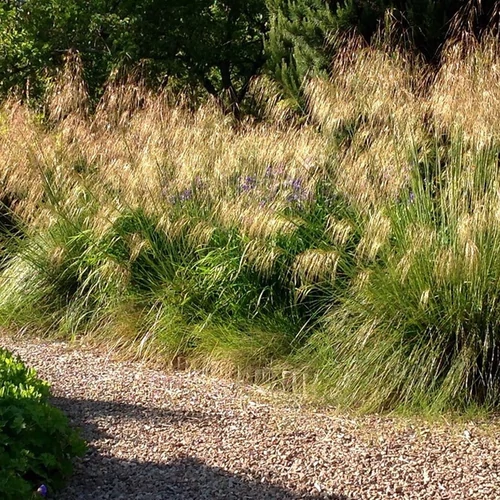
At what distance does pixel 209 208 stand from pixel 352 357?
6.57ft

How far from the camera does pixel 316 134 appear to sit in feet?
21.3

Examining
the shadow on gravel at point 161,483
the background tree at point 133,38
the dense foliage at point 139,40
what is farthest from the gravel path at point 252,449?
the background tree at point 133,38

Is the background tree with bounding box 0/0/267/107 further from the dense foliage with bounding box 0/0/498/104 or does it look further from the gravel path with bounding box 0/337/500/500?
the gravel path with bounding box 0/337/500/500

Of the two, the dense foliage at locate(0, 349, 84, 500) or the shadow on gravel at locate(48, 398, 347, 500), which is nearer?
the dense foliage at locate(0, 349, 84, 500)

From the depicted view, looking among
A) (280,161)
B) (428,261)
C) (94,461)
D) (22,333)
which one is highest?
(280,161)

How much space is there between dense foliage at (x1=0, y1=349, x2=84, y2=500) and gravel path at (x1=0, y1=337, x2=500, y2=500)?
0.65 feet

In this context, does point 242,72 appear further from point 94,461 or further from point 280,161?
point 94,461

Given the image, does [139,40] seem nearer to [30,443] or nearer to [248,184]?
[248,184]

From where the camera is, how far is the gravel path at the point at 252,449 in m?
3.90

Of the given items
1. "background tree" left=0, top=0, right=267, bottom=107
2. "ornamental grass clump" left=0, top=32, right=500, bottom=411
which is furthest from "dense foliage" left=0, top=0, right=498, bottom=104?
"ornamental grass clump" left=0, top=32, right=500, bottom=411

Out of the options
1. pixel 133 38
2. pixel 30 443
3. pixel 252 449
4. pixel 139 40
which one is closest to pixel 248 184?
pixel 252 449

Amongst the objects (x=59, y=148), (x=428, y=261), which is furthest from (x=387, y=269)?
(x=59, y=148)

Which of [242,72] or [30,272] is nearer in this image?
[30,272]

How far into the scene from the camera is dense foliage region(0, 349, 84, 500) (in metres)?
3.34
